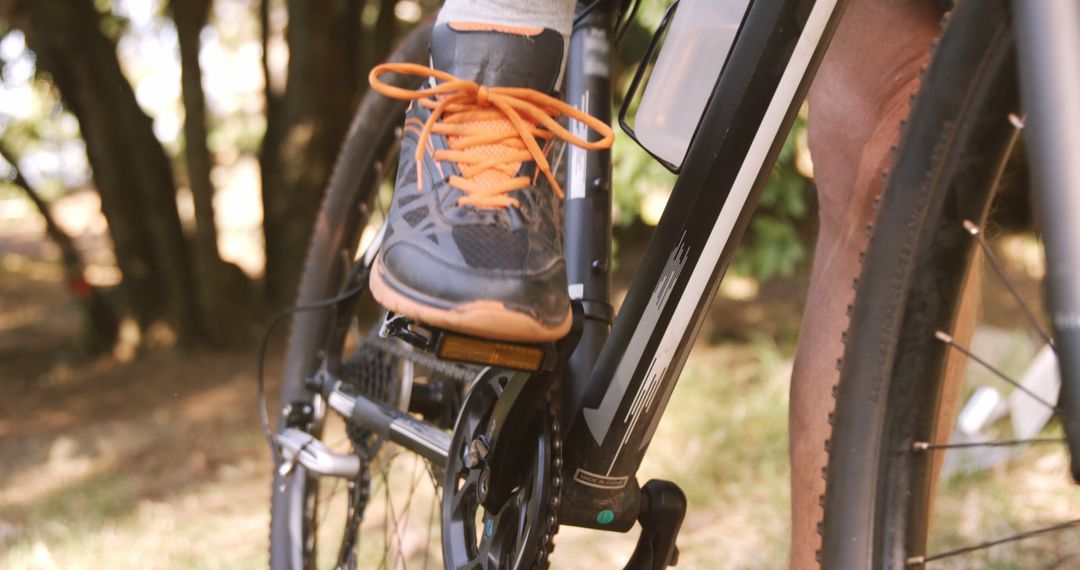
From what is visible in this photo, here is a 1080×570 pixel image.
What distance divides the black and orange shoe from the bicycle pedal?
2 centimetres

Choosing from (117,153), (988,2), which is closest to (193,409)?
(117,153)

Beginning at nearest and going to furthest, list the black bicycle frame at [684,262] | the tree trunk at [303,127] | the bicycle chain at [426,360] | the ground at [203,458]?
the black bicycle frame at [684,262]
the bicycle chain at [426,360]
the ground at [203,458]
the tree trunk at [303,127]

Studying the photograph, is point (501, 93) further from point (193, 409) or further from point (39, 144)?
point (39, 144)

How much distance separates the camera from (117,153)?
476 centimetres

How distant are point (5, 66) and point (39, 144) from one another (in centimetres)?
222

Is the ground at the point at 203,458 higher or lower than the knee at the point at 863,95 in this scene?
lower

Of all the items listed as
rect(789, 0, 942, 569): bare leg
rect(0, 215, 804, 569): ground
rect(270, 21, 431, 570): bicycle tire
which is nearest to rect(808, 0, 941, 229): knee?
rect(789, 0, 942, 569): bare leg

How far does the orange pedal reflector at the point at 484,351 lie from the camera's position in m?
0.91

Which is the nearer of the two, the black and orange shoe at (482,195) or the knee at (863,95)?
the black and orange shoe at (482,195)

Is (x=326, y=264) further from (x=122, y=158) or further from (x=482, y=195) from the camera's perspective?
(x=122, y=158)

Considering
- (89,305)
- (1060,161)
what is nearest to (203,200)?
(89,305)

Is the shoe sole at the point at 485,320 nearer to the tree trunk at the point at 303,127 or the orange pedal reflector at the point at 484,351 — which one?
the orange pedal reflector at the point at 484,351

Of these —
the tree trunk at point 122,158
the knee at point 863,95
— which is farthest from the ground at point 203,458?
the knee at point 863,95

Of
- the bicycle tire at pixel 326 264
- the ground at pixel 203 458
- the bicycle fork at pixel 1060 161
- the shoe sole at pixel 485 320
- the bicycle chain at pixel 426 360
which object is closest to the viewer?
the bicycle fork at pixel 1060 161
